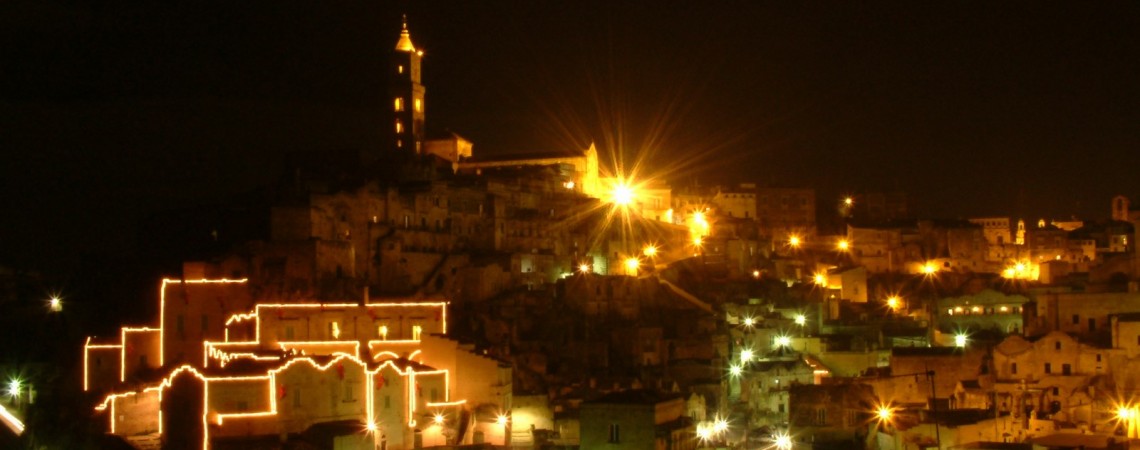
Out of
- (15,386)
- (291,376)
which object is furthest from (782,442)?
(15,386)

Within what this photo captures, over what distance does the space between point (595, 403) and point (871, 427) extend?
11133 millimetres

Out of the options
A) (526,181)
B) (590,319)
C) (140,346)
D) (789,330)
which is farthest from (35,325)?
(789,330)

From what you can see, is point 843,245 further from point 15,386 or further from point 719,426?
point 15,386

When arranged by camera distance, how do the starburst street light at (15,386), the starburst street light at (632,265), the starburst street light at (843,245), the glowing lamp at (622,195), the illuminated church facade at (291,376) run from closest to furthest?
the illuminated church facade at (291,376) < the starburst street light at (15,386) < the starburst street light at (632,265) < the starburst street light at (843,245) < the glowing lamp at (622,195)

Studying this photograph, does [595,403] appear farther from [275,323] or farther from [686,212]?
[686,212]

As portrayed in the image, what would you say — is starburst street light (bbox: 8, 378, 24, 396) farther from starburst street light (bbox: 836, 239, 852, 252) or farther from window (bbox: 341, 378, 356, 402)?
starburst street light (bbox: 836, 239, 852, 252)

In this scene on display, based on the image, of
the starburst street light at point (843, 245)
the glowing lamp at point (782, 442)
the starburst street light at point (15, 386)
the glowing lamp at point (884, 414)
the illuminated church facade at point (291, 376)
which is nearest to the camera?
the illuminated church facade at point (291, 376)

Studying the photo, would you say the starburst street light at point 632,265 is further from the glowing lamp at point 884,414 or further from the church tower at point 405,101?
the glowing lamp at point 884,414

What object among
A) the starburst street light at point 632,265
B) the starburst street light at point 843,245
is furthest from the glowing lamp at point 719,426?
the starburst street light at point 843,245

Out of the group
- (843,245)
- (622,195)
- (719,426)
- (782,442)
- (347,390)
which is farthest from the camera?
(622,195)

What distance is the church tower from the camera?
63.3m

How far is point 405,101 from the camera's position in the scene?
63.5 m

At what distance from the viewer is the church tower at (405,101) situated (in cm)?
6328

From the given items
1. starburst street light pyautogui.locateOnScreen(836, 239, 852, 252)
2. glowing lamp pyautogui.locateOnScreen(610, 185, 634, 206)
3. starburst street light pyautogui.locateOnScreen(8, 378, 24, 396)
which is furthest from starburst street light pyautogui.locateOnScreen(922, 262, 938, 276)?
starburst street light pyautogui.locateOnScreen(8, 378, 24, 396)
